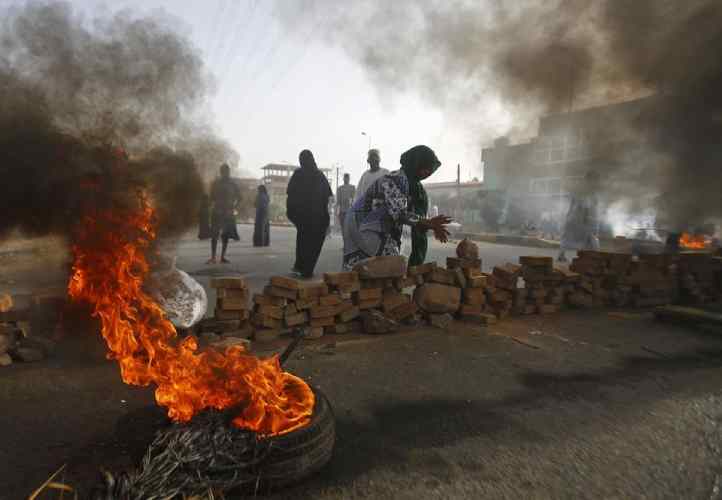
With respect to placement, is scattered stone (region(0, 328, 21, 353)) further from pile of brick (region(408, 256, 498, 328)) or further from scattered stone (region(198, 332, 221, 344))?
pile of brick (region(408, 256, 498, 328))

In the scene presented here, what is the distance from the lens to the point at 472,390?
10.9 feet

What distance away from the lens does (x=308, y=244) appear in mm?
7840

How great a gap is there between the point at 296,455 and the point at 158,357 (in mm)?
1106

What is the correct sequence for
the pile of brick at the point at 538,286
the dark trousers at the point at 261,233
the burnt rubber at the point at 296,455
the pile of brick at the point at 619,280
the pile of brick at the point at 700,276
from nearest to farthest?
1. the burnt rubber at the point at 296,455
2. the pile of brick at the point at 538,286
3. the pile of brick at the point at 619,280
4. the pile of brick at the point at 700,276
5. the dark trousers at the point at 261,233

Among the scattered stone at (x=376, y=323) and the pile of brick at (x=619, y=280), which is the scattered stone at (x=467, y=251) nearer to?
the scattered stone at (x=376, y=323)

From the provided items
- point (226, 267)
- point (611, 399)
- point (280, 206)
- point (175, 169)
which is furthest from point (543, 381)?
point (280, 206)

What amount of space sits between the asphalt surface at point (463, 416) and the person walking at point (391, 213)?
1.04 m

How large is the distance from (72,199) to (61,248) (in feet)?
1.88

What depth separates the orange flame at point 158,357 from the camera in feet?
7.04

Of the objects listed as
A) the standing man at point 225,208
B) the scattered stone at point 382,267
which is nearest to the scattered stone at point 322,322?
the scattered stone at point 382,267

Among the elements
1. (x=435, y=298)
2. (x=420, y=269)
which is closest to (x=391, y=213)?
(x=420, y=269)

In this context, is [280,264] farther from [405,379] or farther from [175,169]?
[405,379]

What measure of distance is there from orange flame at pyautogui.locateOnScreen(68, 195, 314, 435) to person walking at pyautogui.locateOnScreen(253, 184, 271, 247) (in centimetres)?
748

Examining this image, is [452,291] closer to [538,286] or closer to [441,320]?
[441,320]
